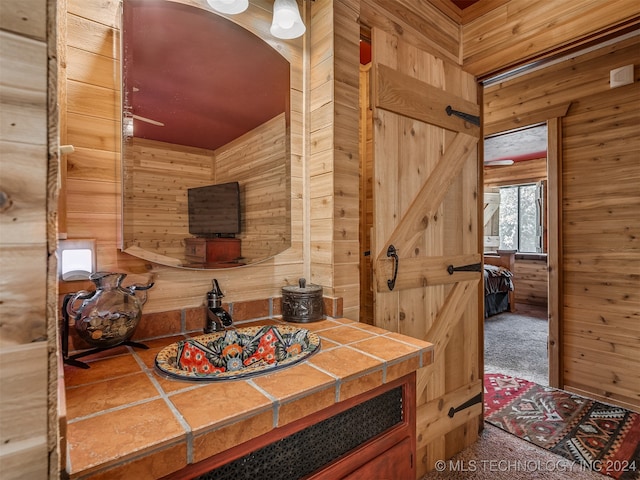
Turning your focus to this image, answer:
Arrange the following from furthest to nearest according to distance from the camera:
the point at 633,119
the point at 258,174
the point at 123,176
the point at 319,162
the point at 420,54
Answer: the point at 633,119
the point at 420,54
the point at 319,162
the point at 258,174
the point at 123,176

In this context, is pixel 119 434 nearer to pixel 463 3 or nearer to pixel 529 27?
pixel 529 27

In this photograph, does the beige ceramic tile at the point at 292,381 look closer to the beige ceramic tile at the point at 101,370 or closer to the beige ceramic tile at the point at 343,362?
the beige ceramic tile at the point at 343,362

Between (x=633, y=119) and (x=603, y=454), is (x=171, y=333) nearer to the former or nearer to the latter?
(x=603, y=454)

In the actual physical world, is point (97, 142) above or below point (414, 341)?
above

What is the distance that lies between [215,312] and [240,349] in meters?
0.16

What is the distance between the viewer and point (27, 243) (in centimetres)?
43

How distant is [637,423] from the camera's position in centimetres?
230

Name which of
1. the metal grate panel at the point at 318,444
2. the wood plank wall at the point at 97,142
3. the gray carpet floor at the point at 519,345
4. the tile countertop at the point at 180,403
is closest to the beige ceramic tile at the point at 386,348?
the tile countertop at the point at 180,403

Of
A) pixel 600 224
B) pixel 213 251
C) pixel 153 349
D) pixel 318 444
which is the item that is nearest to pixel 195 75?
pixel 213 251

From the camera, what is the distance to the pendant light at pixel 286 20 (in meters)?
1.41

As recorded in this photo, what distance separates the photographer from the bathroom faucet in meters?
1.25

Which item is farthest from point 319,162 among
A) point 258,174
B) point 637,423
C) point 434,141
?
point 637,423

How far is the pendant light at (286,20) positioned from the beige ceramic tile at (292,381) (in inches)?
53.6

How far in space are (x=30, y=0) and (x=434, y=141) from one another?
73.2 inches
